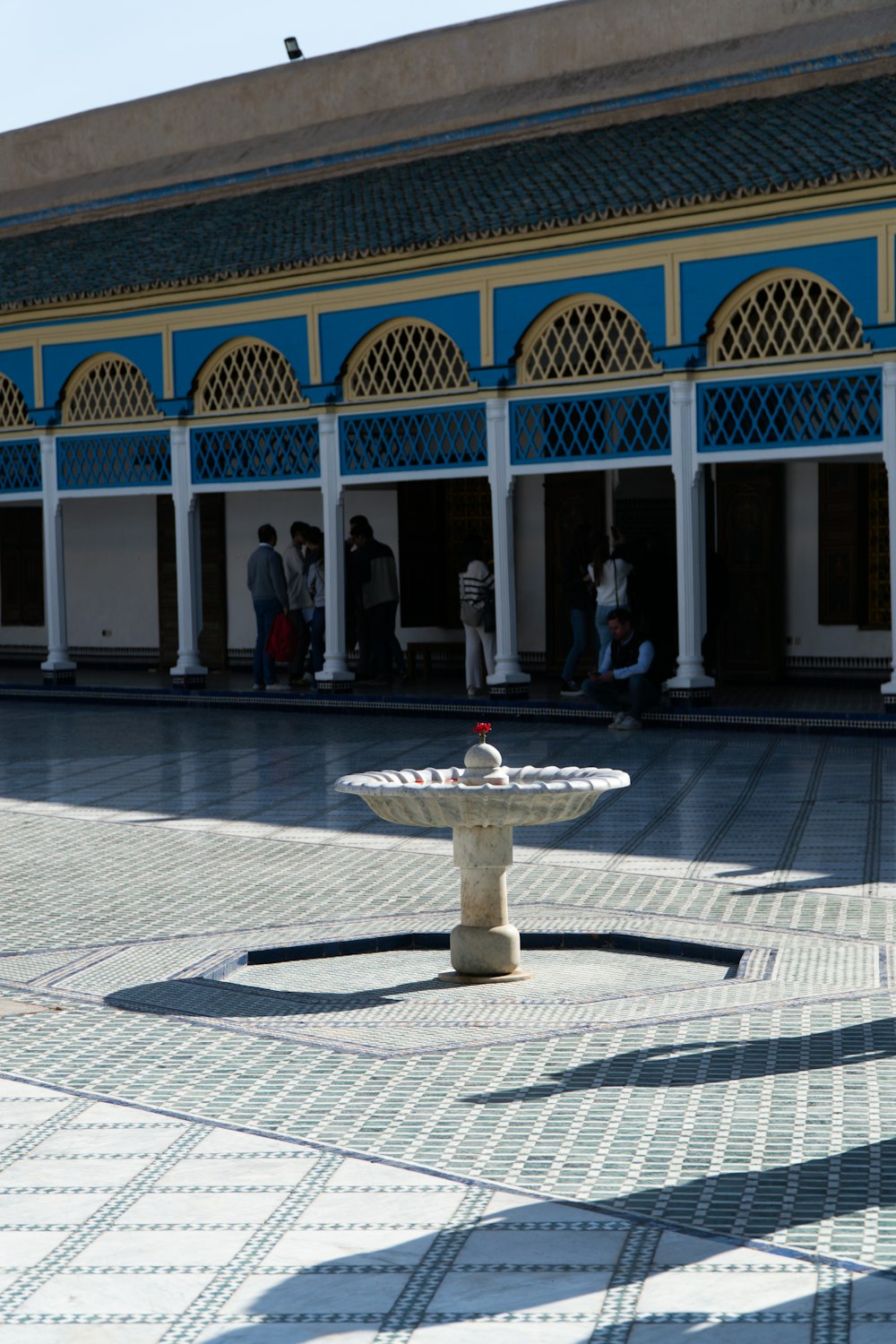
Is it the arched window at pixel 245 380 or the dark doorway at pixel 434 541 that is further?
the dark doorway at pixel 434 541

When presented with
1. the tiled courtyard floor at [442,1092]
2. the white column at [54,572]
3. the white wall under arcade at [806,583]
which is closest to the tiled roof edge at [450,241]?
the white column at [54,572]

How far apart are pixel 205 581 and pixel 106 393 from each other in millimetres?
2800

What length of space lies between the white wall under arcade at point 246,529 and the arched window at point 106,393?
2.02 metres

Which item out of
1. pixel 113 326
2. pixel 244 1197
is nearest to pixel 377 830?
pixel 244 1197

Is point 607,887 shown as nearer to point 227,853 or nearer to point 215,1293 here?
point 227,853

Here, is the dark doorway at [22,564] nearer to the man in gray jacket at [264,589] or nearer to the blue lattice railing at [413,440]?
the man in gray jacket at [264,589]

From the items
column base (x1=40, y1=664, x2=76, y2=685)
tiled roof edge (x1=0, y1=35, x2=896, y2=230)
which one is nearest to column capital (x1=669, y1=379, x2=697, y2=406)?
tiled roof edge (x1=0, y1=35, x2=896, y2=230)

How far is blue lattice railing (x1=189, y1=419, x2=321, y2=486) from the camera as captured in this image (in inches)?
621

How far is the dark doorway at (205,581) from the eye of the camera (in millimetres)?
19281

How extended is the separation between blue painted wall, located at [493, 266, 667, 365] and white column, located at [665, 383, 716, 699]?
1.87 feet

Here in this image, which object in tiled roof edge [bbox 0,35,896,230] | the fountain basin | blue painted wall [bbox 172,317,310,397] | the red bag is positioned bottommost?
the fountain basin

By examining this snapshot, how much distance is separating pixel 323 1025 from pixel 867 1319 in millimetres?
2501

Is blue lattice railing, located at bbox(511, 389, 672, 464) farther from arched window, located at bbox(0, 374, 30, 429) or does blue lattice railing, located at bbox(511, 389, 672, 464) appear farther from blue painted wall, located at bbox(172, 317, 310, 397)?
arched window, located at bbox(0, 374, 30, 429)

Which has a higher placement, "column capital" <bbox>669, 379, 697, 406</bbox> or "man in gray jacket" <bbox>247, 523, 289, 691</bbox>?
"column capital" <bbox>669, 379, 697, 406</bbox>
